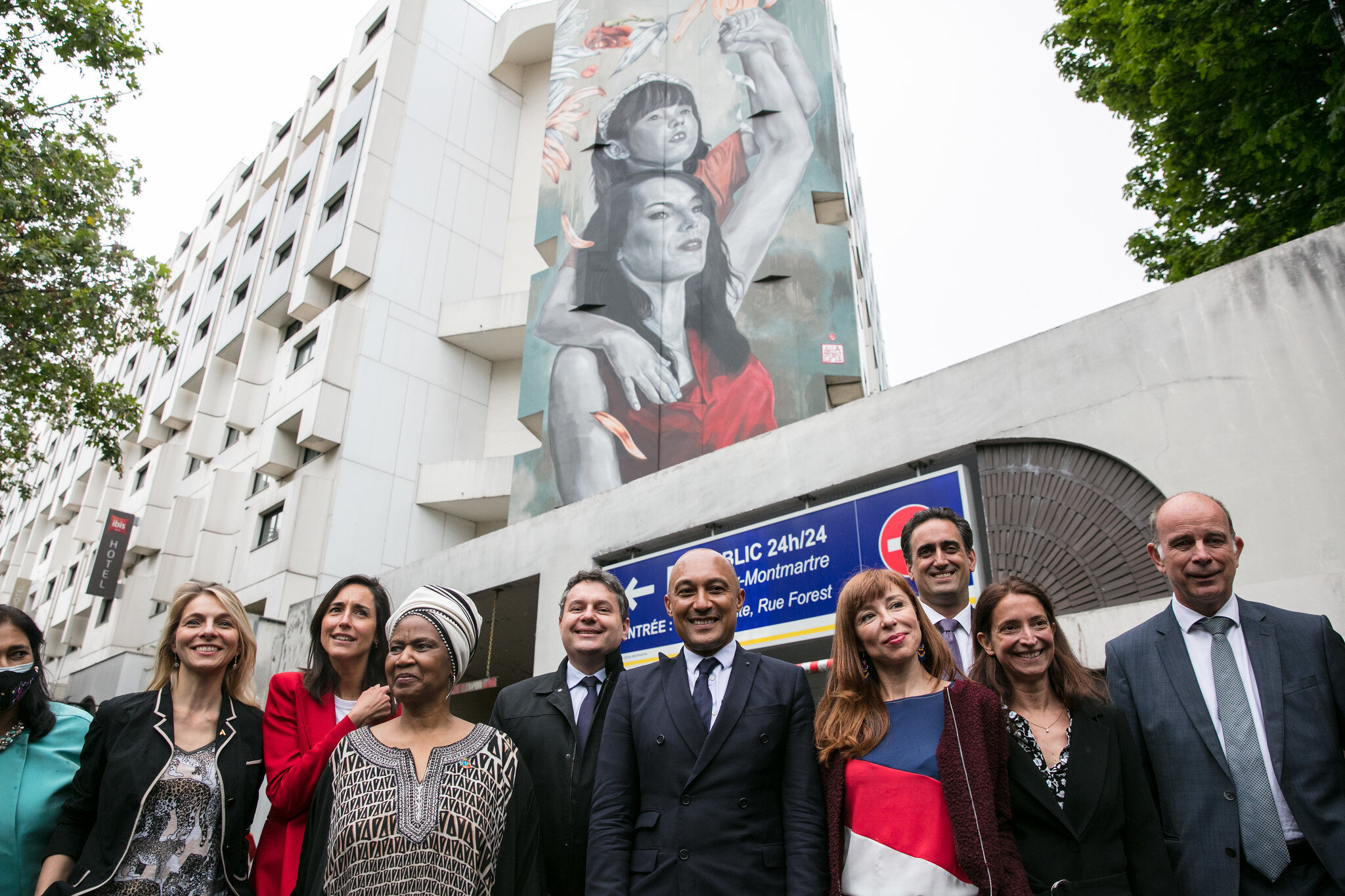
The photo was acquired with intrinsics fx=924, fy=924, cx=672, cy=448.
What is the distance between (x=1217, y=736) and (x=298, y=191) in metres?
28.0

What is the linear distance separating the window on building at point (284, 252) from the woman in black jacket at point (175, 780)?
24101 mm

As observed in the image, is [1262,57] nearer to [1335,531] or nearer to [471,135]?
[1335,531]

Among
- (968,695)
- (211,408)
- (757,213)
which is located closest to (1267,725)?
(968,695)

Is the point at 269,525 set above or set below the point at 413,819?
above

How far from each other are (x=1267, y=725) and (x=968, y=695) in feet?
3.38

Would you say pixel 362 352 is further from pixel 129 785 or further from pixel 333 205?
pixel 129 785

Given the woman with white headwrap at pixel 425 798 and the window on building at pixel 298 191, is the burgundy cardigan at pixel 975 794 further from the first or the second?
the window on building at pixel 298 191

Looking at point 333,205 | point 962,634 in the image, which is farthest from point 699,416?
point 333,205

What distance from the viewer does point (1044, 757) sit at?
3004 mm

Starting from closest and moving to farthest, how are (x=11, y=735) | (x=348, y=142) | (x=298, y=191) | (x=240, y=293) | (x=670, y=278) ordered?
(x=11, y=735) < (x=670, y=278) < (x=348, y=142) < (x=298, y=191) < (x=240, y=293)

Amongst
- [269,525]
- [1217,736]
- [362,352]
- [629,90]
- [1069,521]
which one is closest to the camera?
[1217,736]

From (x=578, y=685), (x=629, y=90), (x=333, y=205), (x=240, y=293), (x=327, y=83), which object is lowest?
(x=578, y=685)

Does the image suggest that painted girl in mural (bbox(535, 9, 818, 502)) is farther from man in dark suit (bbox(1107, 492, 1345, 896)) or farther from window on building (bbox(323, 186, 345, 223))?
man in dark suit (bbox(1107, 492, 1345, 896))

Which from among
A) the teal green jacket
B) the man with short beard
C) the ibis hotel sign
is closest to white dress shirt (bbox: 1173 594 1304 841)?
the man with short beard
